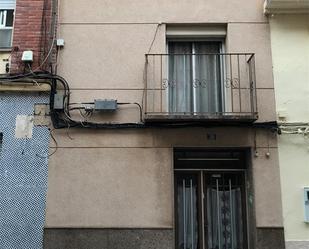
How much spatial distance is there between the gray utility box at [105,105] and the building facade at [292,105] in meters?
3.01

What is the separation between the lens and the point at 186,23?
29.7 ft

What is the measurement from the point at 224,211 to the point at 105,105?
2.92 metres

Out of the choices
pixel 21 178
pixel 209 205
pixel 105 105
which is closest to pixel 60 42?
pixel 105 105

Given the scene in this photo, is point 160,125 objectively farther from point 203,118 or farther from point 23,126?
point 23,126

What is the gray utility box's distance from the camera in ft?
28.0

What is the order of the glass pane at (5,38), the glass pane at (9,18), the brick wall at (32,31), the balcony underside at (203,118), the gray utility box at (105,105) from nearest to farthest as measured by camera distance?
the balcony underside at (203,118)
the gray utility box at (105,105)
the brick wall at (32,31)
the glass pane at (5,38)
the glass pane at (9,18)

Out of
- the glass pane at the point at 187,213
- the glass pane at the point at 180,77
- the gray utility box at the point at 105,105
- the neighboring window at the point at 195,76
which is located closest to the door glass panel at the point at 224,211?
the glass pane at the point at 187,213

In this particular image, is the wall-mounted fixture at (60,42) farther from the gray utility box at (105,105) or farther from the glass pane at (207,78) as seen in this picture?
the glass pane at (207,78)

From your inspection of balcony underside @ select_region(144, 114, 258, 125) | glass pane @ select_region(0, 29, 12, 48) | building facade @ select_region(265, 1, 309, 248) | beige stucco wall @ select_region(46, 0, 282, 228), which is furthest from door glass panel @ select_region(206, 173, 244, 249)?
glass pane @ select_region(0, 29, 12, 48)

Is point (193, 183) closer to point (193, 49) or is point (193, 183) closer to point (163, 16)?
point (193, 49)

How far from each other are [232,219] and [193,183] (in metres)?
0.96

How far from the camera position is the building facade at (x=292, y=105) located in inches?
323

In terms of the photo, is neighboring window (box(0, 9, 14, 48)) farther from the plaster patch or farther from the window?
the window

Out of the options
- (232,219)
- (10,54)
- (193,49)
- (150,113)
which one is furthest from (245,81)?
(10,54)
